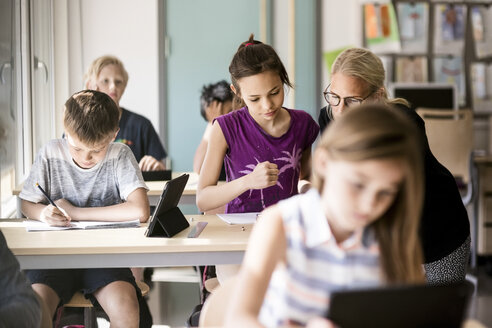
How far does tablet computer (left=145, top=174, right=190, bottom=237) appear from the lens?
7.34 feet

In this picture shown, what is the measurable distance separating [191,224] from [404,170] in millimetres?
1274

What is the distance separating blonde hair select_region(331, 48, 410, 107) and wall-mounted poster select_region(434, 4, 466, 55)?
378 centimetres

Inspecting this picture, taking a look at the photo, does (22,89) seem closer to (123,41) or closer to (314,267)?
(123,41)

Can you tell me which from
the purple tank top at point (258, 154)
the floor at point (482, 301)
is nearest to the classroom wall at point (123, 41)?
the floor at point (482, 301)

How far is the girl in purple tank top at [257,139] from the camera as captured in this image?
244 centimetres

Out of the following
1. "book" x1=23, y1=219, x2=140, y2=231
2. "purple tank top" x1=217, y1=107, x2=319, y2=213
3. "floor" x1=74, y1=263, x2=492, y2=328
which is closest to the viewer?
"book" x1=23, y1=219, x2=140, y2=231

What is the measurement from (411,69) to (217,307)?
4.70 metres

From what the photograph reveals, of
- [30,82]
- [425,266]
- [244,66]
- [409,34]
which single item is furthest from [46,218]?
[409,34]

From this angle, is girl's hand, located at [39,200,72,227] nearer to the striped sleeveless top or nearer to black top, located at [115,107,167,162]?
the striped sleeveless top

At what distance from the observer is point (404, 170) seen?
1287mm

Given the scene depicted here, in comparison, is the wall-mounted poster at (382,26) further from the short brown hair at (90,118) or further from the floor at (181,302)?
the short brown hair at (90,118)

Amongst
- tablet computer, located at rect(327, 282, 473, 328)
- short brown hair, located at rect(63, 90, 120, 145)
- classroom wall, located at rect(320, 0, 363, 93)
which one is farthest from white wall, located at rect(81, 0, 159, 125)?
tablet computer, located at rect(327, 282, 473, 328)

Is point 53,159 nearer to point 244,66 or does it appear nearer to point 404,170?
point 244,66

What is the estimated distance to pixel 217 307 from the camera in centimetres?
152
